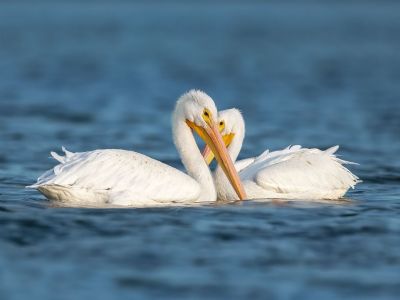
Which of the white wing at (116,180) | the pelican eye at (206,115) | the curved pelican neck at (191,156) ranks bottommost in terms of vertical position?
the white wing at (116,180)

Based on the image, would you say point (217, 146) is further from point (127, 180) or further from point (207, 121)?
point (127, 180)

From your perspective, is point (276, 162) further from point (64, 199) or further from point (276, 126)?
point (276, 126)

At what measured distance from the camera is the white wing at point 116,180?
9.31 meters

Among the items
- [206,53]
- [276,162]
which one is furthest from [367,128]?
[206,53]

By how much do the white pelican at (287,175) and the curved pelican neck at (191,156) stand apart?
0.85 feet

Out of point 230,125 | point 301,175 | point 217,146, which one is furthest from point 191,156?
point 301,175

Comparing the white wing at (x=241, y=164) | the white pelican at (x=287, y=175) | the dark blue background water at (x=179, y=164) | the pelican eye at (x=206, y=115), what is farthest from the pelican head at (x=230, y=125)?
the dark blue background water at (x=179, y=164)

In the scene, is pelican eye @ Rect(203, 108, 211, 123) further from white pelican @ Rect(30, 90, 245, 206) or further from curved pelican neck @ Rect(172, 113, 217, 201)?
curved pelican neck @ Rect(172, 113, 217, 201)

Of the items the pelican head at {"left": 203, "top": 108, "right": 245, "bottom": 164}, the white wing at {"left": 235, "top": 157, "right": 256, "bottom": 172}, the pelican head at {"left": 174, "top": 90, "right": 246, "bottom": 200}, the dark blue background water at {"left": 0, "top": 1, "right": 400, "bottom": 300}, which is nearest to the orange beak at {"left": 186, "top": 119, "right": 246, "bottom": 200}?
the pelican head at {"left": 174, "top": 90, "right": 246, "bottom": 200}

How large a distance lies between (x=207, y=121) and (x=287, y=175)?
32.4 inches

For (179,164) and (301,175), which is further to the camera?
(179,164)

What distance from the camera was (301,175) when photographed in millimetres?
10297

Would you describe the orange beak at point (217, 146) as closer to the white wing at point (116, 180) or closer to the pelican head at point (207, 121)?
the pelican head at point (207, 121)

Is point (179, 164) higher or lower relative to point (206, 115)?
lower
